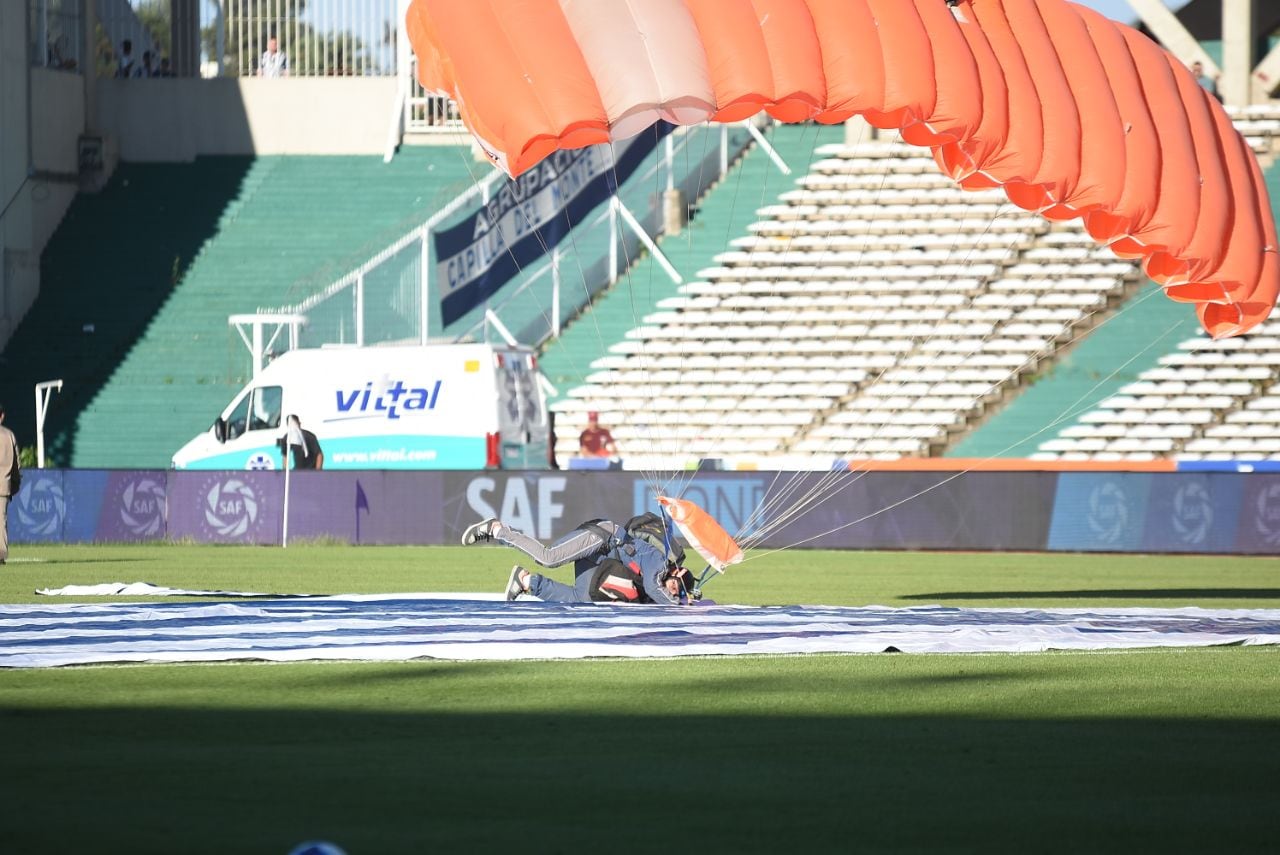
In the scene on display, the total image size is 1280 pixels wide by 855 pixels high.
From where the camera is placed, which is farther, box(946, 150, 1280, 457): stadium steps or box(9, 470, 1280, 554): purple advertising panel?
box(946, 150, 1280, 457): stadium steps

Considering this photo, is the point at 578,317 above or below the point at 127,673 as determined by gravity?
above

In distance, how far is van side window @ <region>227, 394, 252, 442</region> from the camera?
28188mm

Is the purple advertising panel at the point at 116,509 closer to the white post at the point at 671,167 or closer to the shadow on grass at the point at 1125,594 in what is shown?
the shadow on grass at the point at 1125,594

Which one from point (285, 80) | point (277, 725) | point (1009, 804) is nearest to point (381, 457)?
point (285, 80)

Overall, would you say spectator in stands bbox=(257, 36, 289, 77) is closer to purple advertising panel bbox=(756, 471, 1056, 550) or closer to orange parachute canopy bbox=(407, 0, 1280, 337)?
purple advertising panel bbox=(756, 471, 1056, 550)

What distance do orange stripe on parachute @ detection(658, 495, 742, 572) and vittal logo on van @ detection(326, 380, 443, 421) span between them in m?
13.8

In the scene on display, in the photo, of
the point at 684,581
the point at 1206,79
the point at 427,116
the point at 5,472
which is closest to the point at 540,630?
the point at 684,581

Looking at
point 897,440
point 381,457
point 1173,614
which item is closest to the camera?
point 1173,614

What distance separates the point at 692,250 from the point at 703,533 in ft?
70.3

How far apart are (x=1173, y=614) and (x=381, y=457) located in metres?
15.3

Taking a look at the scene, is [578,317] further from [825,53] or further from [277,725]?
[277,725]

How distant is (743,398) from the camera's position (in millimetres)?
31781

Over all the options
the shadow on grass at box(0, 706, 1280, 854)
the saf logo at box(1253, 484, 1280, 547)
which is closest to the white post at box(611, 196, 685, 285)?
the saf logo at box(1253, 484, 1280, 547)

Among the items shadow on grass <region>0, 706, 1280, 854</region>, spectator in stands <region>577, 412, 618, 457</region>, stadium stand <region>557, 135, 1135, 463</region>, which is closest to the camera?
shadow on grass <region>0, 706, 1280, 854</region>
